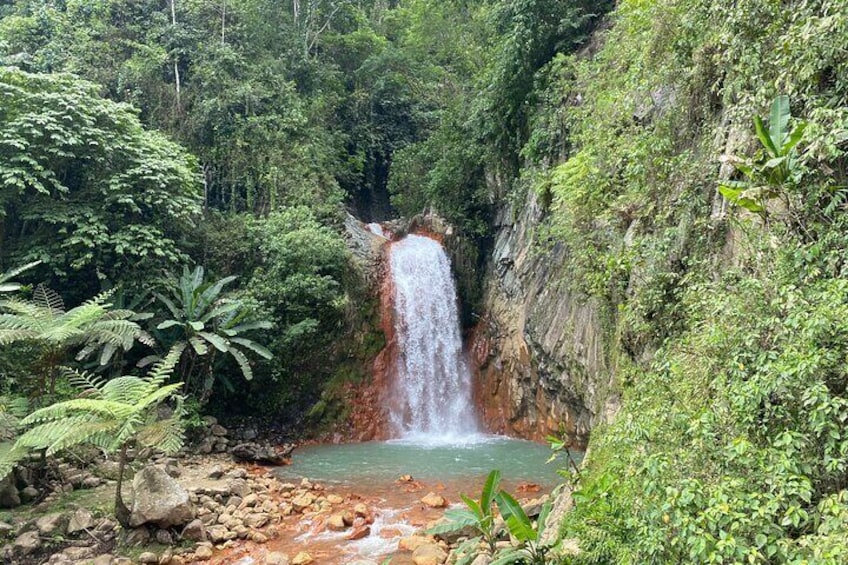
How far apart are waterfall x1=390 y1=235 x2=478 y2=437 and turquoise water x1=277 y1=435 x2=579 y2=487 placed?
0.97 metres

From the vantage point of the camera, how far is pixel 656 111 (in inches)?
295

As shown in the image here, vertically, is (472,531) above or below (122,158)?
below

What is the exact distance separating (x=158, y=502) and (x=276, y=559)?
5.87 ft

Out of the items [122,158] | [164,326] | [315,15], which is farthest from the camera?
[315,15]

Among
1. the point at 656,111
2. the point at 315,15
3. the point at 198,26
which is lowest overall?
the point at 656,111

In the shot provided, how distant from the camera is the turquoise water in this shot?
9.71 meters

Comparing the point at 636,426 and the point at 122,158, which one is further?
the point at 122,158

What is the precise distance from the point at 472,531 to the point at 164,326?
846 centimetres

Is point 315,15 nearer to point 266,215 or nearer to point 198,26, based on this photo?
point 198,26

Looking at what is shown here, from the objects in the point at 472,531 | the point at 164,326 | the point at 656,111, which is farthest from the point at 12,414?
the point at 656,111

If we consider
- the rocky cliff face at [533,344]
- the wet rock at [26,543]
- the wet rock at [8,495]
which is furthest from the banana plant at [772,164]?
the wet rock at [8,495]

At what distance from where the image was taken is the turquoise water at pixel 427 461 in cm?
971

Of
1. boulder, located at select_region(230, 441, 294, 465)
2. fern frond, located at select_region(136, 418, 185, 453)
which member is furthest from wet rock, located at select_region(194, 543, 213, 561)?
boulder, located at select_region(230, 441, 294, 465)

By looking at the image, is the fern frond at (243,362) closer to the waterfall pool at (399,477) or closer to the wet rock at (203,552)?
the waterfall pool at (399,477)
